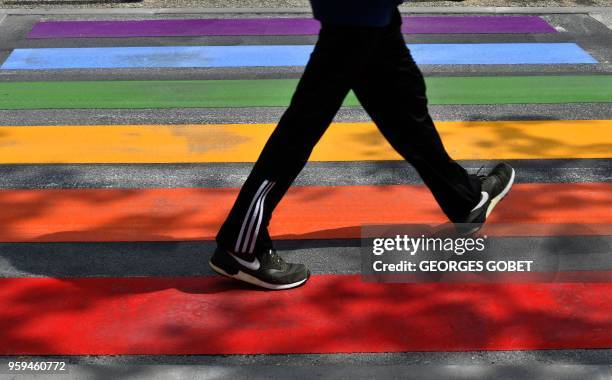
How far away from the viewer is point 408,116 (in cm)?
472

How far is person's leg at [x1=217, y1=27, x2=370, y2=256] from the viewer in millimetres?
4414

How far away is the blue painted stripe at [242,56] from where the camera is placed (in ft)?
27.7

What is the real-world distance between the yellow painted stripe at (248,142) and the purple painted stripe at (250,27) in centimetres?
247

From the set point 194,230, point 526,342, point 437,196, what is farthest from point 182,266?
point 526,342

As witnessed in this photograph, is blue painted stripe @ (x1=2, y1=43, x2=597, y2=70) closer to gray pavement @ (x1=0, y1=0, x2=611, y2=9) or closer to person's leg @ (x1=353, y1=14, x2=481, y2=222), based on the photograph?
gray pavement @ (x1=0, y1=0, x2=611, y2=9)

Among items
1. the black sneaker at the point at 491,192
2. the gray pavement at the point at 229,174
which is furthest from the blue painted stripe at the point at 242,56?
the black sneaker at the point at 491,192

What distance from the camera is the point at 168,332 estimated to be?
14.4 feet

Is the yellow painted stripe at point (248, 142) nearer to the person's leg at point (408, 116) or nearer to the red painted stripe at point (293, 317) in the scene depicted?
the person's leg at point (408, 116)

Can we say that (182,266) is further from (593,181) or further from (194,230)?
(593,181)

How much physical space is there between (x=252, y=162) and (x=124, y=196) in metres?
0.85

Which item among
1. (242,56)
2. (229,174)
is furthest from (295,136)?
(242,56)

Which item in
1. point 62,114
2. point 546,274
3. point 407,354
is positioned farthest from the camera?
point 62,114

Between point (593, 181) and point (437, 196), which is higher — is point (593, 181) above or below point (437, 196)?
below

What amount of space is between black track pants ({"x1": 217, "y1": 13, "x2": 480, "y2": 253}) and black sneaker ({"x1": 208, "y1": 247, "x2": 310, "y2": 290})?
5 centimetres
